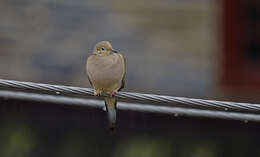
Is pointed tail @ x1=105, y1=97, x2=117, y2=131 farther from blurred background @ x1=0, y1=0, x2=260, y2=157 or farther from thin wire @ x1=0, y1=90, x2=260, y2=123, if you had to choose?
blurred background @ x1=0, y1=0, x2=260, y2=157

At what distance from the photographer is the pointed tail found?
4.03m


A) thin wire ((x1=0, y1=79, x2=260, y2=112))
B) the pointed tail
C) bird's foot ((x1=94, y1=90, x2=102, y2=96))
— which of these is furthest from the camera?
the pointed tail

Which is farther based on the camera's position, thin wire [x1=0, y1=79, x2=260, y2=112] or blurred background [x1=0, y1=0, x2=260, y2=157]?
blurred background [x1=0, y1=0, x2=260, y2=157]

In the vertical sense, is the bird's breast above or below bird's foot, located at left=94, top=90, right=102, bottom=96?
above

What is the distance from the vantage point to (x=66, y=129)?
5543 mm

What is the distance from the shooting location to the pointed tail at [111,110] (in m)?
4.03

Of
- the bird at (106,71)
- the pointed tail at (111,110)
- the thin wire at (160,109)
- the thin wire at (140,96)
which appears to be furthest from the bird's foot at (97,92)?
the thin wire at (160,109)

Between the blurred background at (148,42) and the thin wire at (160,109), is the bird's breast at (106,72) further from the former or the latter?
the blurred background at (148,42)

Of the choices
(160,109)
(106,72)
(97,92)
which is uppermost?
(106,72)

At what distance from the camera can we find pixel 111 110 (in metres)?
4.06

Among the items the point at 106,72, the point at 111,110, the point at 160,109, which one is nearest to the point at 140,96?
the point at 106,72

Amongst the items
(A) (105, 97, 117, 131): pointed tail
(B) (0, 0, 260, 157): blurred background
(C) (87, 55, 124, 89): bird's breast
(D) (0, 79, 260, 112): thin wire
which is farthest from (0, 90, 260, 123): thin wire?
(B) (0, 0, 260, 157): blurred background

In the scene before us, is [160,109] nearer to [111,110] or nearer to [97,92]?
[111,110]

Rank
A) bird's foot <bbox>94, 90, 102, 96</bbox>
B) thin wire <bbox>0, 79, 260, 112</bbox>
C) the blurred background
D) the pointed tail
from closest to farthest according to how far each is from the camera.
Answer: thin wire <bbox>0, 79, 260, 112</bbox> → bird's foot <bbox>94, 90, 102, 96</bbox> → the pointed tail → the blurred background
